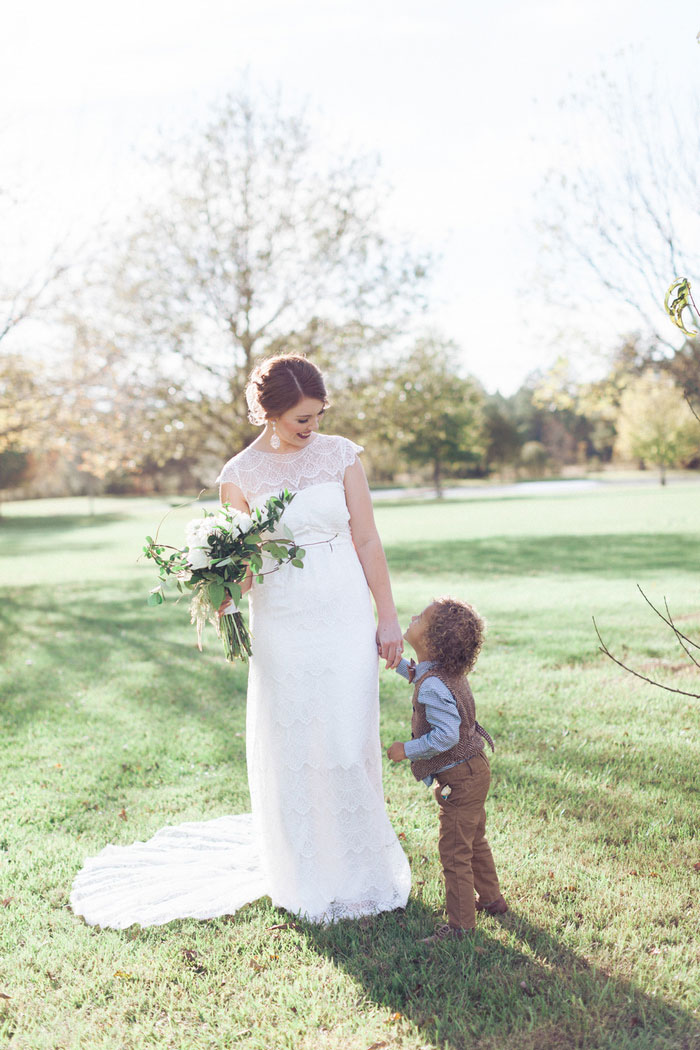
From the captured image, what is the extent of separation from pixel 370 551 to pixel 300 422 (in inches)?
26.6

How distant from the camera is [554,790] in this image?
185 inches

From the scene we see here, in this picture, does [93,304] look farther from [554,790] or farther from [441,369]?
[554,790]

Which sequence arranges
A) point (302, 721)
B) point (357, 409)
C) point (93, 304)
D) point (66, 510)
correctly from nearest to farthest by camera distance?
point (302, 721)
point (93, 304)
point (357, 409)
point (66, 510)

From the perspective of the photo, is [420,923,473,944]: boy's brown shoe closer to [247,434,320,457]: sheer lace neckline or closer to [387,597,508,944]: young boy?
[387,597,508,944]: young boy

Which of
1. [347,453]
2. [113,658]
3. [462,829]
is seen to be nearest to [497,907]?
[462,829]

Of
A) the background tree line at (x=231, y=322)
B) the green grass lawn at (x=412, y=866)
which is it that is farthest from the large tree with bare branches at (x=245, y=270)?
the green grass lawn at (x=412, y=866)

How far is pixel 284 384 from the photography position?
3.47 m

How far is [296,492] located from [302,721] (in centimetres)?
102

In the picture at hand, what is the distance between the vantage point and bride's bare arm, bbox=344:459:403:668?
366 cm

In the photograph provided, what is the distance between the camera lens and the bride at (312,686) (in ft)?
11.6

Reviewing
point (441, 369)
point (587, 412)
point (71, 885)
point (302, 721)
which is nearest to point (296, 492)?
point (302, 721)

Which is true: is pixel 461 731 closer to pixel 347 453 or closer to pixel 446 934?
pixel 446 934

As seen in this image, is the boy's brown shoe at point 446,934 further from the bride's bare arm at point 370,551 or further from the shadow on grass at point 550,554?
the shadow on grass at point 550,554

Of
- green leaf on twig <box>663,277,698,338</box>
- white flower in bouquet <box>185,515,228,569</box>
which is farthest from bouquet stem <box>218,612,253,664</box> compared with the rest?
green leaf on twig <box>663,277,698,338</box>
